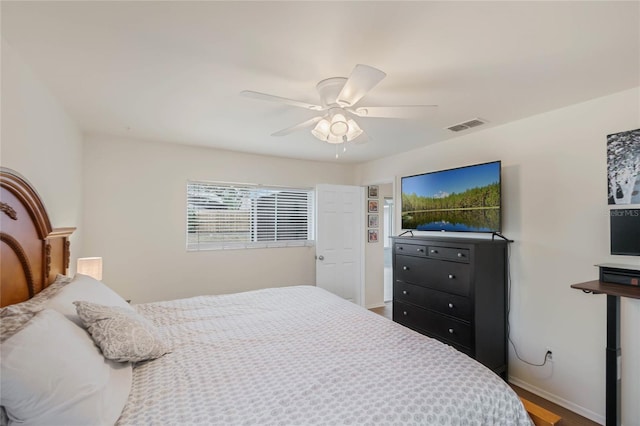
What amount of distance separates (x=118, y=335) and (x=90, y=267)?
181 centimetres

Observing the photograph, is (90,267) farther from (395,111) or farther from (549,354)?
(549,354)

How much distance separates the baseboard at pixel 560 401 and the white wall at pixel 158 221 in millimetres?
2910

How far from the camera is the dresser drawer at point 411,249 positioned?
122 inches

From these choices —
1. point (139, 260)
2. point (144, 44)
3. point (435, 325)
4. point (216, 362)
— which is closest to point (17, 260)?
point (216, 362)

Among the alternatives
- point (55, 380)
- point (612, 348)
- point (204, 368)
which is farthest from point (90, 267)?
point (612, 348)

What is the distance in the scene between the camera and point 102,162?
10.9 ft

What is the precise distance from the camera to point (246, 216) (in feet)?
13.8

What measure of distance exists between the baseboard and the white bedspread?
5.36 ft

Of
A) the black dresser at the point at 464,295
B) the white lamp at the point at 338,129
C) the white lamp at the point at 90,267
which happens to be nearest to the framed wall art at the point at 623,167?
the black dresser at the point at 464,295

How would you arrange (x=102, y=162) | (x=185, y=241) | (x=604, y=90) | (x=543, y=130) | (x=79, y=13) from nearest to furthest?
1. (x=79, y=13)
2. (x=604, y=90)
3. (x=543, y=130)
4. (x=102, y=162)
5. (x=185, y=241)

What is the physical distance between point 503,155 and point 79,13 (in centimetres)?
330

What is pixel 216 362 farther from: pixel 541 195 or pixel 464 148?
pixel 464 148

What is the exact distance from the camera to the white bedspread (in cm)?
112

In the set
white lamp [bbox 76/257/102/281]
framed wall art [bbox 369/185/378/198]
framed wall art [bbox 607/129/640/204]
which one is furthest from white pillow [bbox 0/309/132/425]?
framed wall art [bbox 369/185/378/198]
